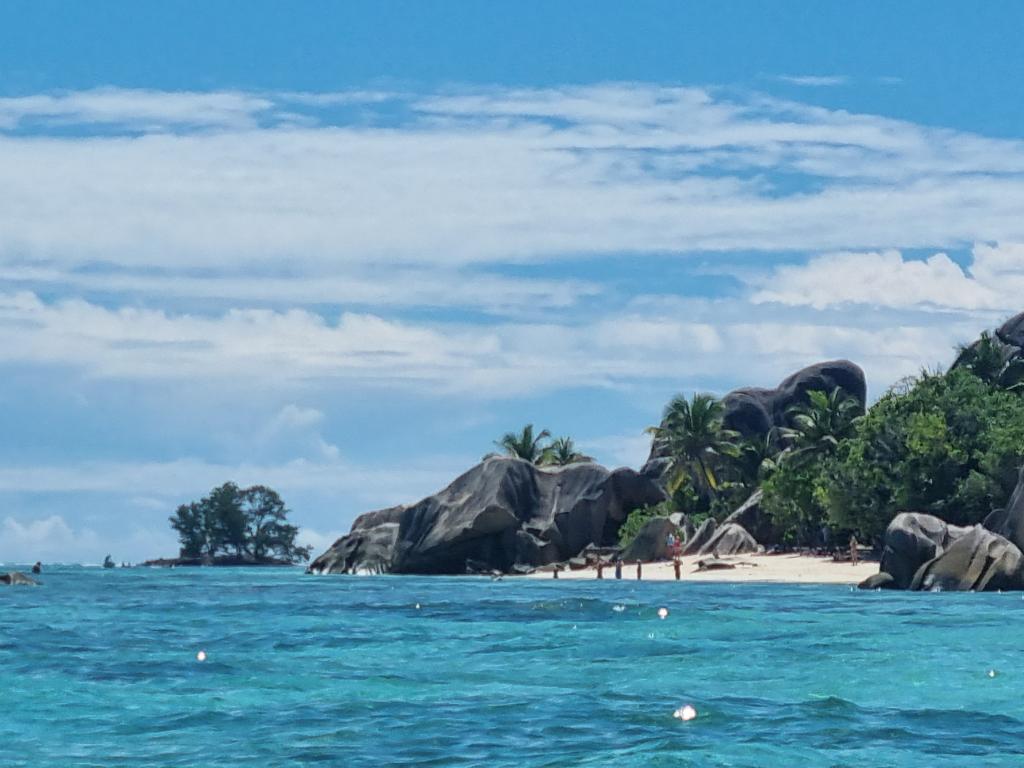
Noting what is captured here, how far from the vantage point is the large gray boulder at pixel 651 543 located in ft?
232

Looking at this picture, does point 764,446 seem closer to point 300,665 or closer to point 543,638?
point 543,638

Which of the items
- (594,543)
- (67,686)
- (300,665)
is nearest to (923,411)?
(594,543)

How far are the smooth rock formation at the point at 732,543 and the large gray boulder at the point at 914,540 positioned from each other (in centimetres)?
2282

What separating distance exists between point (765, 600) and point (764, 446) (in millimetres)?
41255

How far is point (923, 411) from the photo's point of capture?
2323 inches

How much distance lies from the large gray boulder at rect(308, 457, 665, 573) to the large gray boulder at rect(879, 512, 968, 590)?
30.9 m

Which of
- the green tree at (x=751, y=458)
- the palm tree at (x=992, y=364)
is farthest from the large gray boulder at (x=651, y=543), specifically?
the palm tree at (x=992, y=364)

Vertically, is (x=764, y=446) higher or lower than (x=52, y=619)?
higher

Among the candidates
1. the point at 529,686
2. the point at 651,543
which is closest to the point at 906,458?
the point at 651,543

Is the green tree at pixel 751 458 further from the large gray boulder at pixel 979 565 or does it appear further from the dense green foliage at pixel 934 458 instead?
the large gray boulder at pixel 979 565

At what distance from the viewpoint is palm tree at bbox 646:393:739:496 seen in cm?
8194

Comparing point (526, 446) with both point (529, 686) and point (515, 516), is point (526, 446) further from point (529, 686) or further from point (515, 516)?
point (529, 686)

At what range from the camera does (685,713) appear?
63.3 feet

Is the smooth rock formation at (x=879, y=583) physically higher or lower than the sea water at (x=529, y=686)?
higher
